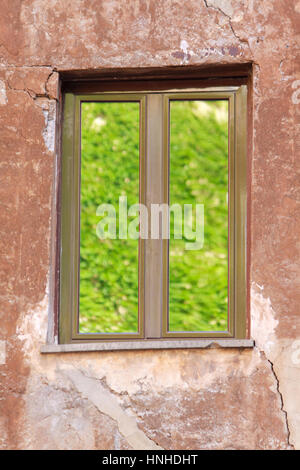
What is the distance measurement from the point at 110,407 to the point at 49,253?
35.9 inches

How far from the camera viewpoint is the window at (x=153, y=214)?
11.6ft

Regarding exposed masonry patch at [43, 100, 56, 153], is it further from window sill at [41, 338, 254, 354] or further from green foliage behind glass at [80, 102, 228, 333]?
window sill at [41, 338, 254, 354]

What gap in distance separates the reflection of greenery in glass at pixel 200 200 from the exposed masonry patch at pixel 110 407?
1.91ft

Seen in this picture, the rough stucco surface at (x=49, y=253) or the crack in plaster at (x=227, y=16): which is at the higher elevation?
the crack in plaster at (x=227, y=16)

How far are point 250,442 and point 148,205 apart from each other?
144 centimetres

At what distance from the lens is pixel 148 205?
359 cm

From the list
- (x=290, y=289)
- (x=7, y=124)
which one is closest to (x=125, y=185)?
(x=7, y=124)

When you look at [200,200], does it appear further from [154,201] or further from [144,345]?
[144,345]

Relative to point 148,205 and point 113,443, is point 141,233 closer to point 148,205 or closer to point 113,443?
point 148,205

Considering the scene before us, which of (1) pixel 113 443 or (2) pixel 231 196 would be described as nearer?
(1) pixel 113 443

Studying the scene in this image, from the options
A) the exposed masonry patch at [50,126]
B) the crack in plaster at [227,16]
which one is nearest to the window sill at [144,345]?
the exposed masonry patch at [50,126]

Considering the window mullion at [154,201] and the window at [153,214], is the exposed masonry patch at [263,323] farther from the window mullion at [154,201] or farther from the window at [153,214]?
the window mullion at [154,201]

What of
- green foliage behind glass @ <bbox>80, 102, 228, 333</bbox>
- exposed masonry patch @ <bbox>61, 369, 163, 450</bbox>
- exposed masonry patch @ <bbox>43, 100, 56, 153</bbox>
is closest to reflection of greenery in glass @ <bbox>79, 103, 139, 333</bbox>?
green foliage behind glass @ <bbox>80, 102, 228, 333</bbox>

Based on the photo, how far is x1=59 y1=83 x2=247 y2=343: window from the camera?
3539mm
